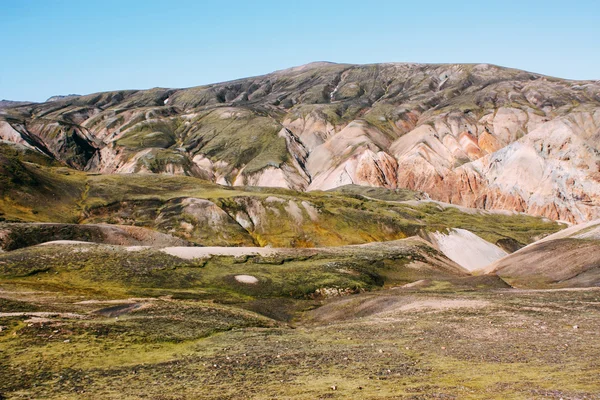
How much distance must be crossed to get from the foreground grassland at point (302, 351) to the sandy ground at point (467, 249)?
80146 mm

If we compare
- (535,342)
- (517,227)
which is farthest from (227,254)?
(517,227)

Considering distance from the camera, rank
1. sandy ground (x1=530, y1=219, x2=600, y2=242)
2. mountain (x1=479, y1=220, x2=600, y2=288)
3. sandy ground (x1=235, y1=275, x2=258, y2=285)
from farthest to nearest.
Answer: sandy ground (x1=530, y1=219, x2=600, y2=242)
mountain (x1=479, y1=220, x2=600, y2=288)
sandy ground (x1=235, y1=275, x2=258, y2=285)

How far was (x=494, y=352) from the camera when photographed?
86.5 ft

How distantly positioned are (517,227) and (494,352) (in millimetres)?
160396

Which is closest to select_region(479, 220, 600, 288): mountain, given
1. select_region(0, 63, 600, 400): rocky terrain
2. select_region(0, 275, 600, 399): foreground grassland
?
select_region(0, 63, 600, 400): rocky terrain

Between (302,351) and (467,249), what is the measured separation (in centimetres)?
10745

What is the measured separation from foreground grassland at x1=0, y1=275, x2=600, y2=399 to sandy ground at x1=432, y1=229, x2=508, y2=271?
3155 inches

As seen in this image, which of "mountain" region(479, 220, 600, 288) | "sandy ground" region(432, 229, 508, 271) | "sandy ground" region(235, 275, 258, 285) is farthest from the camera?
"sandy ground" region(432, 229, 508, 271)

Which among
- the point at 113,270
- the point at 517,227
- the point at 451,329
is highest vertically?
the point at 451,329

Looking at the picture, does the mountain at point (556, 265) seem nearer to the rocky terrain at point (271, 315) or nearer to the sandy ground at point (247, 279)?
the rocky terrain at point (271, 315)

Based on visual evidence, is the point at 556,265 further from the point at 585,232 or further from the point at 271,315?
the point at 271,315

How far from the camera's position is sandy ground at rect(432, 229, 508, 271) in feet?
409

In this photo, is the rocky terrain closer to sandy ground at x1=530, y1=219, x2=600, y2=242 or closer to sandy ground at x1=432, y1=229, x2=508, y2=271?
sandy ground at x1=432, y1=229, x2=508, y2=271

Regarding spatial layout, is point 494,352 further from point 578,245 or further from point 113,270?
point 578,245
